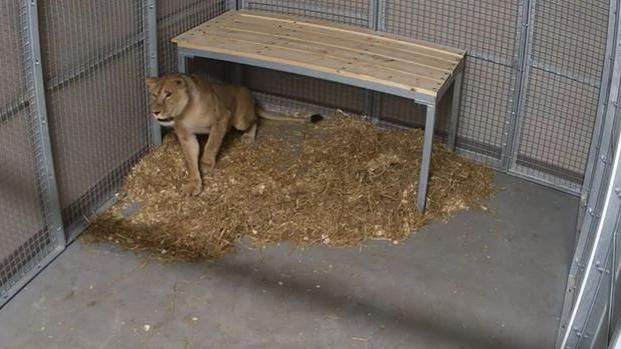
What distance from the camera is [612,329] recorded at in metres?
3.11

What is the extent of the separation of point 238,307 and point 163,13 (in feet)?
7.51

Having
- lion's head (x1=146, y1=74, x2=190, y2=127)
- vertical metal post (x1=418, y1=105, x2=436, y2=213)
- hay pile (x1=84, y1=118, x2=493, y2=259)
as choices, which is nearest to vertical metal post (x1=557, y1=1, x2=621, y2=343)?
vertical metal post (x1=418, y1=105, x2=436, y2=213)

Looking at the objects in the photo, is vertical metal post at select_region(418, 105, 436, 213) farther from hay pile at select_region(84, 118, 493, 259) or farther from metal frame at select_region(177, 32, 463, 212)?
hay pile at select_region(84, 118, 493, 259)

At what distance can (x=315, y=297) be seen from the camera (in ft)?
16.4

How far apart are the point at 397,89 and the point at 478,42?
3.25 ft

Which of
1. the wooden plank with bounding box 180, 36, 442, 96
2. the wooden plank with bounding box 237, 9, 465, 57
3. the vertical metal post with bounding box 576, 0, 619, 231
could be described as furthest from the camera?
the wooden plank with bounding box 237, 9, 465, 57

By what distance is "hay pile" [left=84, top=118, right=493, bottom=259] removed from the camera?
18.1 feet

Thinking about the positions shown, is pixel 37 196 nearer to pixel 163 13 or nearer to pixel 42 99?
pixel 42 99

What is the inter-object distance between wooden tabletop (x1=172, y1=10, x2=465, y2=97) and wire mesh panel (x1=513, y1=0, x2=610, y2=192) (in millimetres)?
585

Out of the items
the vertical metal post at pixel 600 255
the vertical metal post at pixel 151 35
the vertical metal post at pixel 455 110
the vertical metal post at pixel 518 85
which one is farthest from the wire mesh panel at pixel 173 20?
the vertical metal post at pixel 600 255

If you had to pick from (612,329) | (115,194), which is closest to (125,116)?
(115,194)

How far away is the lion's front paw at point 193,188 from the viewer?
5855 mm

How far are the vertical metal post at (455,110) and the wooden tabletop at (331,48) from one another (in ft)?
0.61

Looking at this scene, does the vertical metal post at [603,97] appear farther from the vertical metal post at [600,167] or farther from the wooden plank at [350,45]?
the wooden plank at [350,45]
